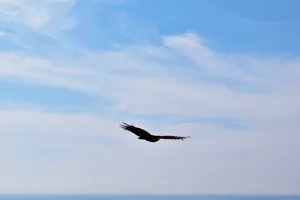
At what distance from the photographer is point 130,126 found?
12484 mm

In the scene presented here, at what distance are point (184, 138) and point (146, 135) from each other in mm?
1153

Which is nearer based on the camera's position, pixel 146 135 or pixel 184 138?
pixel 184 138

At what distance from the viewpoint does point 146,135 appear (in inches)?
508

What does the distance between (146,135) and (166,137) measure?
49 cm

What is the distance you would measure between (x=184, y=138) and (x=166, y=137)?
732mm

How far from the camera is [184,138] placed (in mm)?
12078

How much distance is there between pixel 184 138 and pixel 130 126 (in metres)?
1.26

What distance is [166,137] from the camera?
1271cm

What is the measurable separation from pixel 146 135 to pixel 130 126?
1.91 ft

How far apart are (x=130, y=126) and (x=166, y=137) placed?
2.86 feet
